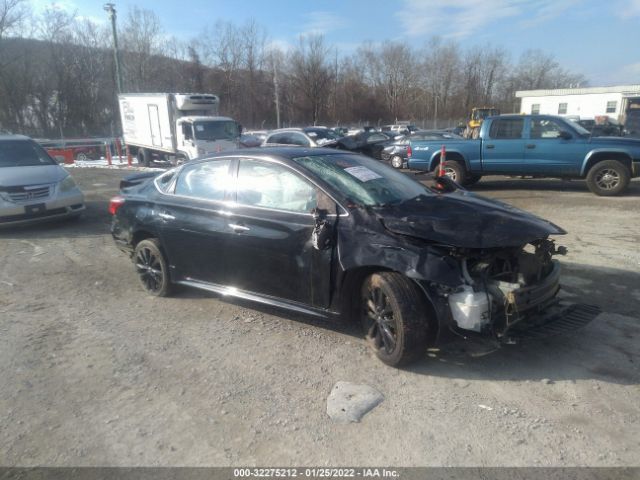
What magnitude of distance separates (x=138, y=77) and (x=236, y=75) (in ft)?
39.6

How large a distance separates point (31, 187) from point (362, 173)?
695cm

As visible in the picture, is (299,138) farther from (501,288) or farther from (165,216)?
(501,288)

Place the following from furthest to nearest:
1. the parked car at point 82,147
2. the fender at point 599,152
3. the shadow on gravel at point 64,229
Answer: the parked car at point 82,147
the fender at point 599,152
the shadow on gravel at point 64,229

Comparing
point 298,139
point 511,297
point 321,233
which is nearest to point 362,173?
point 321,233

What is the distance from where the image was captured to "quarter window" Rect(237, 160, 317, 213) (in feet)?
12.4

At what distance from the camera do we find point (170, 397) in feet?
10.4

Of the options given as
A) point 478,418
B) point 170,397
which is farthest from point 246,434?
point 478,418

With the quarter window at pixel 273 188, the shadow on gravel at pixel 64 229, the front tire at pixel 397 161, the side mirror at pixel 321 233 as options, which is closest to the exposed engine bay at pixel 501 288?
the side mirror at pixel 321 233

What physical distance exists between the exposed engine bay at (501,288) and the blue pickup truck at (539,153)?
8239 mm

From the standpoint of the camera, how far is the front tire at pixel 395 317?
3188 mm

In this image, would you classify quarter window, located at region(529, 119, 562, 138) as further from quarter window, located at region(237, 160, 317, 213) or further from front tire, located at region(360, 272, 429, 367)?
front tire, located at region(360, 272, 429, 367)

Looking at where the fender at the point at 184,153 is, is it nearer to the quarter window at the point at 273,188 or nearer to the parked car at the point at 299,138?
the parked car at the point at 299,138

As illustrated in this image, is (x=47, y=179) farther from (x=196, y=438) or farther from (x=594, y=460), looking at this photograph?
(x=594, y=460)

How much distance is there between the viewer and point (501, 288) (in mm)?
3135
